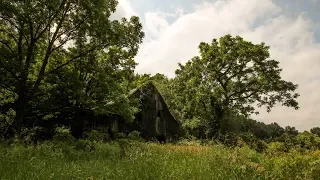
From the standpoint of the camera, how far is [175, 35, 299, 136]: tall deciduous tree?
37375 millimetres

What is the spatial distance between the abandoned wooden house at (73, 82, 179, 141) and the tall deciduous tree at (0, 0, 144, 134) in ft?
29.0

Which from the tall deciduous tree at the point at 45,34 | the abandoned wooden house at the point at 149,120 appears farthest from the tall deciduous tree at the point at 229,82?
the tall deciduous tree at the point at 45,34

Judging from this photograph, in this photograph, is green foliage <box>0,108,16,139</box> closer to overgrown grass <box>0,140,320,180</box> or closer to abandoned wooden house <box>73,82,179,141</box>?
abandoned wooden house <box>73,82,179,141</box>

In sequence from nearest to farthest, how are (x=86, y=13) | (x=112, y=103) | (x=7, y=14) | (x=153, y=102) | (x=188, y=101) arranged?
(x=7, y=14)
(x=86, y=13)
(x=112, y=103)
(x=153, y=102)
(x=188, y=101)

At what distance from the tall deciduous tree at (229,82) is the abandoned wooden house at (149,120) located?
7.36m

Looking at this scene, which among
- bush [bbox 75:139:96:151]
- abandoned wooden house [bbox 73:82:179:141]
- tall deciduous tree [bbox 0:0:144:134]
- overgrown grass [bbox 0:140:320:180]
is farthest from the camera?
abandoned wooden house [bbox 73:82:179:141]

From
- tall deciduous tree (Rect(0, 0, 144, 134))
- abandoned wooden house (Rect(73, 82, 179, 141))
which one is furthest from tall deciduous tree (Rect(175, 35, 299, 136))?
tall deciduous tree (Rect(0, 0, 144, 134))

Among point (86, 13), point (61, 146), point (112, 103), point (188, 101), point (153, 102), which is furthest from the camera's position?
point (188, 101)

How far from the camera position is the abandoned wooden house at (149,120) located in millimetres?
27039

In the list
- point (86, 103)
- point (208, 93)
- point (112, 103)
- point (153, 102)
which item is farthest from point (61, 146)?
point (208, 93)

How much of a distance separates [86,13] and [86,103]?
5547 mm

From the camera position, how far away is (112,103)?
20047 millimetres

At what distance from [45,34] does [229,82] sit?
27.2m

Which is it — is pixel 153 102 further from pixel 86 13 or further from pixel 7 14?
pixel 7 14
